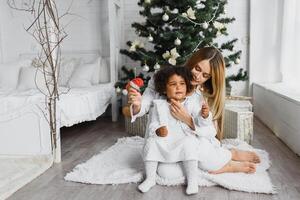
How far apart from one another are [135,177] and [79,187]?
0.32m

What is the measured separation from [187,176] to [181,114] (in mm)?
344

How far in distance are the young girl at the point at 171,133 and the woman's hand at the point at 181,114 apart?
0.02m

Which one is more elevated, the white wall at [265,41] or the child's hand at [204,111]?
the white wall at [265,41]

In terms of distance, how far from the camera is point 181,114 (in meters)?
1.82

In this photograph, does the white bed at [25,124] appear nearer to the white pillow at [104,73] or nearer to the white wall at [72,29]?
the white pillow at [104,73]

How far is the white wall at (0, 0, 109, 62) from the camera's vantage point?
4207mm

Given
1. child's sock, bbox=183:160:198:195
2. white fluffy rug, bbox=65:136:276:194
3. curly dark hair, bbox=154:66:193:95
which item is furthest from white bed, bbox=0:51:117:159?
child's sock, bbox=183:160:198:195

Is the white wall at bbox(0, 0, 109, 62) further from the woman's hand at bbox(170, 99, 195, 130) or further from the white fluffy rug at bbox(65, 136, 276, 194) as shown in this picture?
the woman's hand at bbox(170, 99, 195, 130)

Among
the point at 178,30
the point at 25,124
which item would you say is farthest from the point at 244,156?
the point at 25,124

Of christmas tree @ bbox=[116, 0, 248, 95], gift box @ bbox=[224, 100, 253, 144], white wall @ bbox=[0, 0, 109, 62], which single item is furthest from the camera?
white wall @ bbox=[0, 0, 109, 62]

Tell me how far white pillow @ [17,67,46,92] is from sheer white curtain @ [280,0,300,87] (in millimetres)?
2722

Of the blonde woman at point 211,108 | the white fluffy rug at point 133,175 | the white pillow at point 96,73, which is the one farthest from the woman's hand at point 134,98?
the white pillow at point 96,73

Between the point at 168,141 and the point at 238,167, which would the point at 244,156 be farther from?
the point at 168,141

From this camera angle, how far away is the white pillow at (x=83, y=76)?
3.73 m
